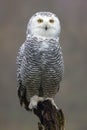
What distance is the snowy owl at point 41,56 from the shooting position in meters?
1.84

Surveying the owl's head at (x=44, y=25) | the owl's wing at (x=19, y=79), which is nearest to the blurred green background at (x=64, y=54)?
the owl's wing at (x=19, y=79)

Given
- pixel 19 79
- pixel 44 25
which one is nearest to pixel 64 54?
pixel 19 79

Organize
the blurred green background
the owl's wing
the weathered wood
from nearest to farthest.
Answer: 1. the weathered wood
2. the owl's wing
3. the blurred green background

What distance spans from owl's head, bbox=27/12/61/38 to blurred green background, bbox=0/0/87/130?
68 cm

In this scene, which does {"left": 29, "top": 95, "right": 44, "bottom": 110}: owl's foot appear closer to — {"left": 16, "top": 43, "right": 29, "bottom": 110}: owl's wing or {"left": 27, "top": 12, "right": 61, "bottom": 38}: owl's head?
{"left": 16, "top": 43, "right": 29, "bottom": 110}: owl's wing

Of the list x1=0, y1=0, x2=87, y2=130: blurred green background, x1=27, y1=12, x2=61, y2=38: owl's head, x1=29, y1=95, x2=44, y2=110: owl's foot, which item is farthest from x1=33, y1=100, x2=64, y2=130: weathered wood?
x1=0, y1=0, x2=87, y2=130: blurred green background

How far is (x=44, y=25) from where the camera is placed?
183 centimetres

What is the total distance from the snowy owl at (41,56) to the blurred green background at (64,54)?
610 mm

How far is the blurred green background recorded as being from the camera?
8.38 ft

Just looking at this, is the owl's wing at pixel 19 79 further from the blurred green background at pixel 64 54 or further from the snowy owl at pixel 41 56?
the blurred green background at pixel 64 54

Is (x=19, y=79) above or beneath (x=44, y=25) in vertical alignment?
beneath

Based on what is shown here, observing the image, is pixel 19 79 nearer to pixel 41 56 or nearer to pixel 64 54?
pixel 41 56

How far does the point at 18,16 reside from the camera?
257cm

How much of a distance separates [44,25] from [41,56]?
0.12 metres
